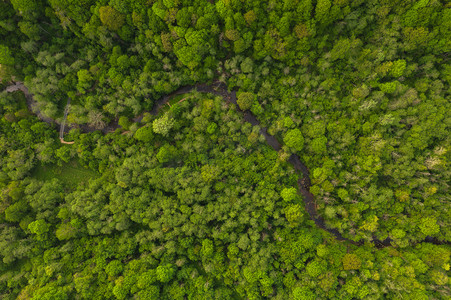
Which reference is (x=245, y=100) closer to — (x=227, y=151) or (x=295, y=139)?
(x=227, y=151)

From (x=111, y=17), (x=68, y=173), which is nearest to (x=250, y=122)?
(x=111, y=17)

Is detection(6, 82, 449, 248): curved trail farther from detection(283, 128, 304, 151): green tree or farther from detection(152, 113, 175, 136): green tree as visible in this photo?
detection(152, 113, 175, 136): green tree

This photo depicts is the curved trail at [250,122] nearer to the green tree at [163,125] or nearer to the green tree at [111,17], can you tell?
the green tree at [163,125]

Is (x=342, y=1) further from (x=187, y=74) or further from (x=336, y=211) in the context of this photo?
(x=336, y=211)

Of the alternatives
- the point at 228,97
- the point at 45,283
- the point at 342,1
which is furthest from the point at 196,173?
the point at 342,1

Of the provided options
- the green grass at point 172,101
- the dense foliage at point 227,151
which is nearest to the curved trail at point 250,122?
the green grass at point 172,101

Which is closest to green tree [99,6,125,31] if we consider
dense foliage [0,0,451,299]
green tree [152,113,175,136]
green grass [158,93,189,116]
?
dense foliage [0,0,451,299]
